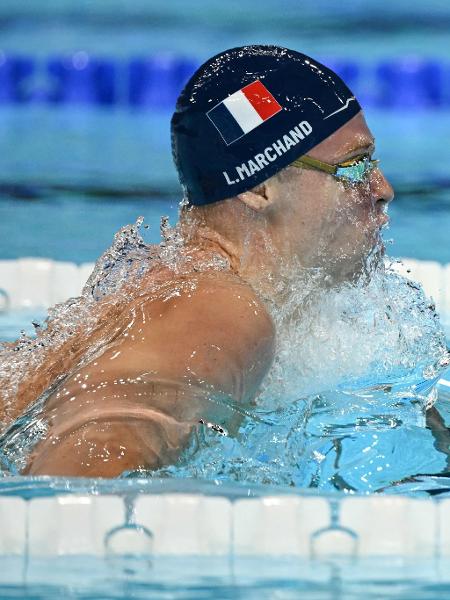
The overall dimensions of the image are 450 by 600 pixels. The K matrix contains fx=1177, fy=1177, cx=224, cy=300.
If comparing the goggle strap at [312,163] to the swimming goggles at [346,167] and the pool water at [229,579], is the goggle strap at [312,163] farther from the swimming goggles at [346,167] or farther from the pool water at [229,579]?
the pool water at [229,579]

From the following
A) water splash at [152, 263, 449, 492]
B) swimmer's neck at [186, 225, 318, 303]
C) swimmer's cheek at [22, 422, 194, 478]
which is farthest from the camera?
swimmer's neck at [186, 225, 318, 303]

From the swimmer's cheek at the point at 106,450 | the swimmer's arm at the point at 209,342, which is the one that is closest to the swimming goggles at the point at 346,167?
the swimmer's arm at the point at 209,342

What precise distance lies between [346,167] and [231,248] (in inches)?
10.3

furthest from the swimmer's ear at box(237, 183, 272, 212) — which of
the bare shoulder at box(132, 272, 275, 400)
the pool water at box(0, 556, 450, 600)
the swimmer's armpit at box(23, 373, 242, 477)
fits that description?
the pool water at box(0, 556, 450, 600)

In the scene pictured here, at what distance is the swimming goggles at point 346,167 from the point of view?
218cm

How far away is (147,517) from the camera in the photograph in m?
1.67

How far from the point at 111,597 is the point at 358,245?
90 cm

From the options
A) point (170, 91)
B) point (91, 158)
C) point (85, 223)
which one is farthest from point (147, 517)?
point (170, 91)

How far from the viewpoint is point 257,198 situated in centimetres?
220

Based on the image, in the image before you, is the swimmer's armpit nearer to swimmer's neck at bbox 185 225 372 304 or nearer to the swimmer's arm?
the swimmer's arm

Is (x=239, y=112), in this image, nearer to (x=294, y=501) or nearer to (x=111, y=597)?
(x=294, y=501)

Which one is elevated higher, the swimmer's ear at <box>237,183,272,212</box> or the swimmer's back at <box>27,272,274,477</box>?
the swimmer's ear at <box>237,183,272,212</box>

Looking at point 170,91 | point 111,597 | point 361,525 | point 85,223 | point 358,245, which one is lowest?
point 111,597

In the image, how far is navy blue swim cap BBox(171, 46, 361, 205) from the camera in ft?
7.27
